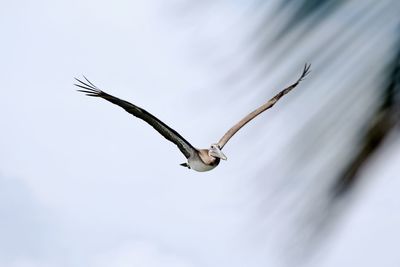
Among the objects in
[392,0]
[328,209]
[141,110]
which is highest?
[141,110]

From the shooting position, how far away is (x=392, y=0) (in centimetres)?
89

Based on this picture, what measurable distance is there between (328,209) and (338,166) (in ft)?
0.14

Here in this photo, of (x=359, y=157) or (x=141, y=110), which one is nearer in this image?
(x=359, y=157)

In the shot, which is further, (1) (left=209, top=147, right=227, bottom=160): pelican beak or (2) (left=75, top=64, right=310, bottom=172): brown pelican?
(1) (left=209, top=147, right=227, bottom=160): pelican beak

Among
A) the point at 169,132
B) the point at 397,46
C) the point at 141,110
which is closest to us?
the point at 397,46

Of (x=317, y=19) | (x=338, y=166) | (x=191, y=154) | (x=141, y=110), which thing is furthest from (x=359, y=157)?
(x=191, y=154)

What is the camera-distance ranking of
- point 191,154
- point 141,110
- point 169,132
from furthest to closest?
point 191,154, point 169,132, point 141,110

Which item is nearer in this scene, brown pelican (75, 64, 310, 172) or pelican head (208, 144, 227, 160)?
brown pelican (75, 64, 310, 172)

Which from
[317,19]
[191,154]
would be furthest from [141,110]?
[317,19]

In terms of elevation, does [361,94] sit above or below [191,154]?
below

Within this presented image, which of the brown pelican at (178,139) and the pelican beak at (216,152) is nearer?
the brown pelican at (178,139)

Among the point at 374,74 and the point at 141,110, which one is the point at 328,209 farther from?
the point at 141,110

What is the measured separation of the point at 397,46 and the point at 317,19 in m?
0.08

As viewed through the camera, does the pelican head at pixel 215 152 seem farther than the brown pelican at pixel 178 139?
Yes
